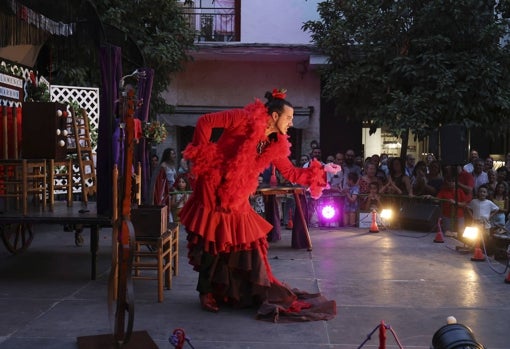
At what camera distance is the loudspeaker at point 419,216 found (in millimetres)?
11547

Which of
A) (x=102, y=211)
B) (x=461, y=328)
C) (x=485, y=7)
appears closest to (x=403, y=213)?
(x=485, y=7)

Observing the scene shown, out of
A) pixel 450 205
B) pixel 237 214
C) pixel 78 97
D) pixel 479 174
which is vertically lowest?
pixel 450 205

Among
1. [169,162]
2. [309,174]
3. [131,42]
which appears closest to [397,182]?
[169,162]

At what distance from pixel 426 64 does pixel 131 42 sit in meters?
6.23

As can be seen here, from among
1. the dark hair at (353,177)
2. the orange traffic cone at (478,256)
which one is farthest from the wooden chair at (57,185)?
the dark hair at (353,177)

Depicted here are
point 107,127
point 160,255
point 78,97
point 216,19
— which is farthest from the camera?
point 216,19

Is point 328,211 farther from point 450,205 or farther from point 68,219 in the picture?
point 68,219

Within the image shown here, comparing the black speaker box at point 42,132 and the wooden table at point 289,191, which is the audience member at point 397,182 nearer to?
the wooden table at point 289,191

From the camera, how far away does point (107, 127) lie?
719 centimetres

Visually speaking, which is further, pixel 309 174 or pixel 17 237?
pixel 17 237

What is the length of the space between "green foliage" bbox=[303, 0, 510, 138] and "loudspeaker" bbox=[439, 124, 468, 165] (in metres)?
1.76

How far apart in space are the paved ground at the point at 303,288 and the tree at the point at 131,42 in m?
3.12

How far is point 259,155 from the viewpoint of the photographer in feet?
19.2

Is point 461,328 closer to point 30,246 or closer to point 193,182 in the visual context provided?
point 193,182
